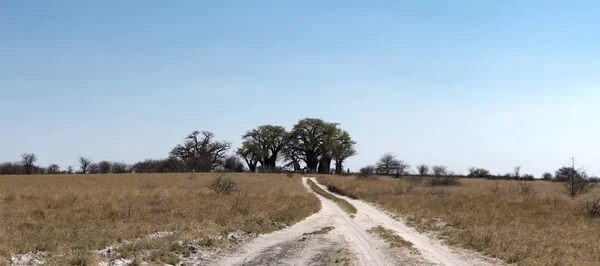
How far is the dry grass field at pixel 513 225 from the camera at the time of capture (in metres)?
14.0

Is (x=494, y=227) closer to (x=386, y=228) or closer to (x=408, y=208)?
(x=386, y=228)

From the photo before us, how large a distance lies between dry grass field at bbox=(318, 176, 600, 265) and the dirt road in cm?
104

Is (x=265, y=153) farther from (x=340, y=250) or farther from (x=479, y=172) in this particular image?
(x=340, y=250)

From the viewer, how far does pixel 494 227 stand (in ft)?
65.2

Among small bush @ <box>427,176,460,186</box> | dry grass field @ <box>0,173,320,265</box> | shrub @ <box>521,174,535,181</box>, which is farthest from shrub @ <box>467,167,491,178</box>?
dry grass field @ <box>0,173,320,265</box>

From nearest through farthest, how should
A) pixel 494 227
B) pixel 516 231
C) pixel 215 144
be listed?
pixel 516 231 < pixel 494 227 < pixel 215 144

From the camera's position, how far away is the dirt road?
13.6 metres

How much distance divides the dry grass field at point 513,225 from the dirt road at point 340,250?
3.43 ft

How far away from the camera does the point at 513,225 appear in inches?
823

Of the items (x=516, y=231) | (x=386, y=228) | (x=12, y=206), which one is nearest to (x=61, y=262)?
(x=12, y=206)

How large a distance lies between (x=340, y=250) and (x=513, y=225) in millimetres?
9894

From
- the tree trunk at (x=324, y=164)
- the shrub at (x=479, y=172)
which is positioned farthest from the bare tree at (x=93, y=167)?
the shrub at (x=479, y=172)

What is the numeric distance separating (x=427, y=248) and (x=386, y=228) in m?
5.39

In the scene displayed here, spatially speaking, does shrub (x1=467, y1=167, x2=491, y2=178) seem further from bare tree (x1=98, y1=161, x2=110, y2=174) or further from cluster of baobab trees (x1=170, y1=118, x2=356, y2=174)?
bare tree (x1=98, y1=161, x2=110, y2=174)
